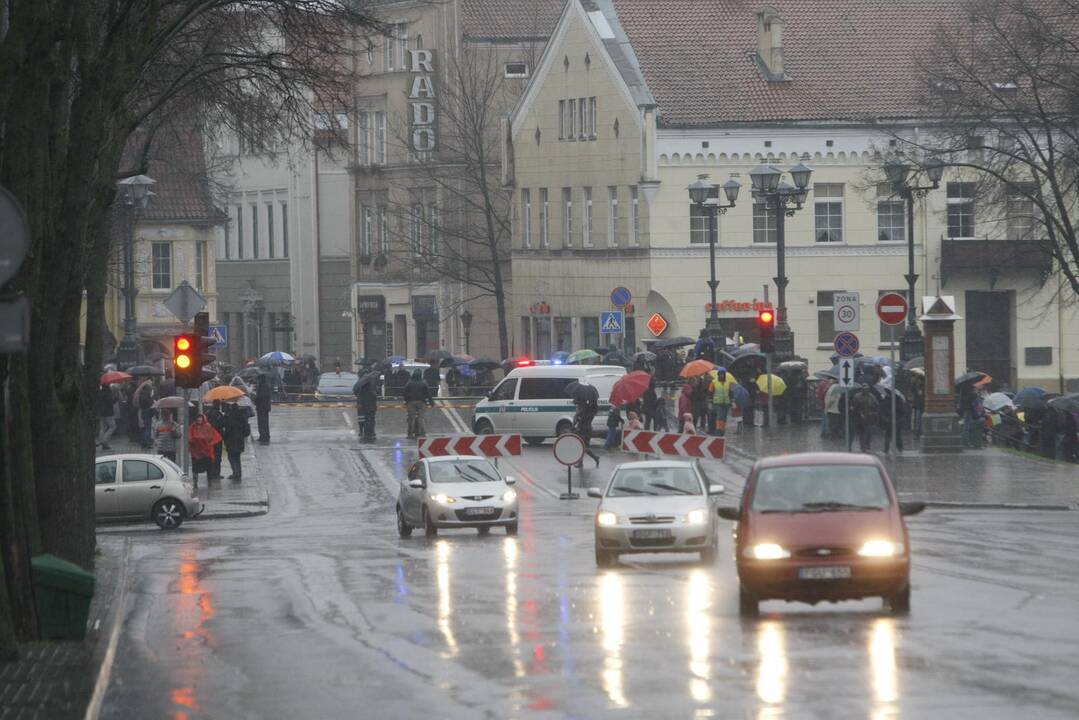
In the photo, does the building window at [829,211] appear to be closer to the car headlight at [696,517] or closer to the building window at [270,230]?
the building window at [270,230]

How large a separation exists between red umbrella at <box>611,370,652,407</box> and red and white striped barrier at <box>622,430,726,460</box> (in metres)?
6.70

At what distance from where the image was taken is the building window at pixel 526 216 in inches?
3145

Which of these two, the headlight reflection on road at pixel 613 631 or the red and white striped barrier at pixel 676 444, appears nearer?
the headlight reflection on road at pixel 613 631

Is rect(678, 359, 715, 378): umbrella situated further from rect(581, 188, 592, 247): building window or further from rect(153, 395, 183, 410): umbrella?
rect(581, 188, 592, 247): building window

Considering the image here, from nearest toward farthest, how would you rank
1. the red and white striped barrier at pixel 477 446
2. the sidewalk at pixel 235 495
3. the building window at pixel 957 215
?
1. the sidewalk at pixel 235 495
2. the red and white striped barrier at pixel 477 446
3. the building window at pixel 957 215

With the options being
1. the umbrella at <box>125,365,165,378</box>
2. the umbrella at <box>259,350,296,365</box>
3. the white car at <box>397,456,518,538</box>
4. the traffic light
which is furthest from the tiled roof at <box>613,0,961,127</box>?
the white car at <box>397,456,518,538</box>

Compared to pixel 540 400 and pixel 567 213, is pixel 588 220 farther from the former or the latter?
pixel 540 400

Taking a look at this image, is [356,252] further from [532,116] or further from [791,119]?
[791,119]

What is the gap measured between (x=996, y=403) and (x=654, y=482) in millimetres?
23524

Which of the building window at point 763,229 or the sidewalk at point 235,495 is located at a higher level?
the building window at point 763,229

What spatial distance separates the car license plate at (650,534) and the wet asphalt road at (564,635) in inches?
19.1

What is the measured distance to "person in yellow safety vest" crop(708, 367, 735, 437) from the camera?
161 ft

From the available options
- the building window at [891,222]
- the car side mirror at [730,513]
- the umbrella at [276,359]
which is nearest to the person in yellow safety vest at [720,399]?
the building window at [891,222]

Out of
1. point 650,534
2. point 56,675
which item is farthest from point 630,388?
point 56,675
